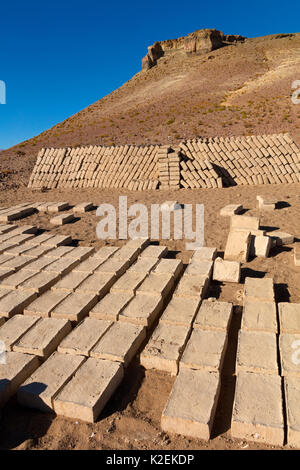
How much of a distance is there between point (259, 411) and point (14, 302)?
129 inches

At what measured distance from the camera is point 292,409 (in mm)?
2740

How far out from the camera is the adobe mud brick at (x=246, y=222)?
678 cm

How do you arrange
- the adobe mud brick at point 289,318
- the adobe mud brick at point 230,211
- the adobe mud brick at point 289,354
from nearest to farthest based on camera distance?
1. the adobe mud brick at point 289,354
2. the adobe mud brick at point 289,318
3. the adobe mud brick at point 230,211

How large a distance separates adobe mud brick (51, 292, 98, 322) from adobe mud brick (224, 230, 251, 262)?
257 centimetres

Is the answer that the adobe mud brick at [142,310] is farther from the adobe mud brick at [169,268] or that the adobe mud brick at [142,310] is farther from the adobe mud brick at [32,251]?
the adobe mud brick at [32,251]

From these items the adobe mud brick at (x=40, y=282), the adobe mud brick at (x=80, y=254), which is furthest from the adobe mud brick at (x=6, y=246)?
the adobe mud brick at (x=40, y=282)

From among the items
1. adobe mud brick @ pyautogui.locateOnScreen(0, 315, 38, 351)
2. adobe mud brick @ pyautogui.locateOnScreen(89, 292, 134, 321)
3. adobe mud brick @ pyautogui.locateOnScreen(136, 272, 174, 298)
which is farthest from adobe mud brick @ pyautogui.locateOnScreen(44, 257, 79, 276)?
adobe mud brick @ pyautogui.locateOnScreen(136, 272, 174, 298)

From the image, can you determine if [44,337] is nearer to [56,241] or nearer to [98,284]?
[98,284]

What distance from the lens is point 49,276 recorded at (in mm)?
5219

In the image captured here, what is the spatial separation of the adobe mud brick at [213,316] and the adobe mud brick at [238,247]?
5.76 feet

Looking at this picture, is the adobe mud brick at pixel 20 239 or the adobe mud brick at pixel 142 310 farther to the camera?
the adobe mud brick at pixel 20 239

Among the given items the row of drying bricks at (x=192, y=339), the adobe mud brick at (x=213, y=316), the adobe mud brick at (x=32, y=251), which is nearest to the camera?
the row of drying bricks at (x=192, y=339)

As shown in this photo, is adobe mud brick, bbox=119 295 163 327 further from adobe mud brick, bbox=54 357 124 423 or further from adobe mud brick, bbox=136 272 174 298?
adobe mud brick, bbox=54 357 124 423

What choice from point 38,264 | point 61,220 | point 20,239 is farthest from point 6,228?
point 38,264
